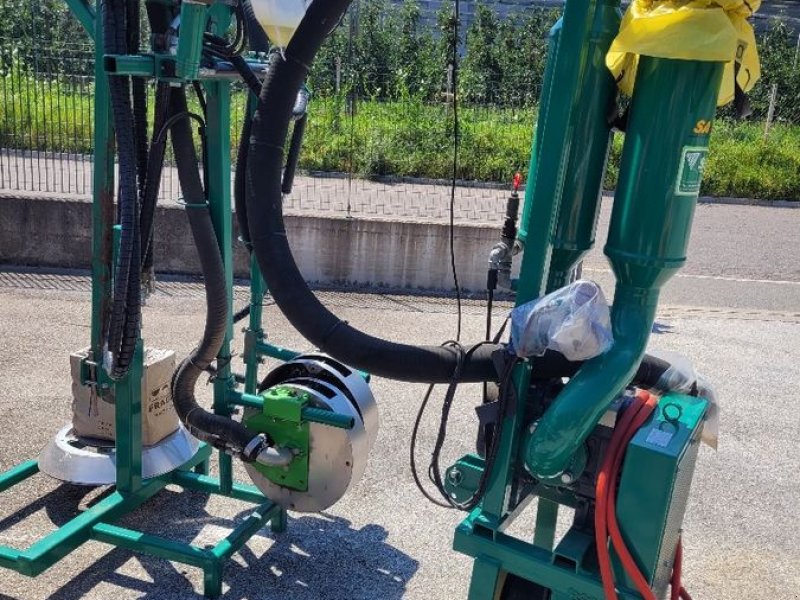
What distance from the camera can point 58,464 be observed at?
3.54 metres

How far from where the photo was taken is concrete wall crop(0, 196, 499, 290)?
7102 millimetres

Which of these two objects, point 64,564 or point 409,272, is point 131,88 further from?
point 409,272

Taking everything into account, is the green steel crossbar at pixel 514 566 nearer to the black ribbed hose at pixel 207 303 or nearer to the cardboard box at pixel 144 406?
the black ribbed hose at pixel 207 303

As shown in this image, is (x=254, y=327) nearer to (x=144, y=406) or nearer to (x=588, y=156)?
(x=144, y=406)

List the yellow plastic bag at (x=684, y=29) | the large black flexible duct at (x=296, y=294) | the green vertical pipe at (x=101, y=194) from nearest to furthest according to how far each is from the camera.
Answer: the yellow plastic bag at (x=684, y=29) < the large black flexible duct at (x=296, y=294) < the green vertical pipe at (x=101, y=194)

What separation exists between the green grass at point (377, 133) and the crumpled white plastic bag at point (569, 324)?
6.26m

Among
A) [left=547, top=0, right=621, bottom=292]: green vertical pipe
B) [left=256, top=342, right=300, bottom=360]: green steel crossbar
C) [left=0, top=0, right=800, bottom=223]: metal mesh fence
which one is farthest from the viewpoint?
[left=0, top=0, right=800, bottom=223]: metal mesh fence

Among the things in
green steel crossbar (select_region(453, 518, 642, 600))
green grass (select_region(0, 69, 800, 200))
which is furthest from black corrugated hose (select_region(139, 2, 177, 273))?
green grass (select_region(0, 69, 800, 200))

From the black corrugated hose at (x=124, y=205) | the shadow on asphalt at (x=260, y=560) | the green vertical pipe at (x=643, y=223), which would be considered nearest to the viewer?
the green vertical pipe at (x=643, y=223)

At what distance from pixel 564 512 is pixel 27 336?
376 centimetres

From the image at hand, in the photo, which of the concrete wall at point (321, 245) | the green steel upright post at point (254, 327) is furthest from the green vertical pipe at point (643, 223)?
the concrete wall at point (321, 245)

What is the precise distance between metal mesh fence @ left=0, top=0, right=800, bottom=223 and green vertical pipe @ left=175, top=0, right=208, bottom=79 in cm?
454

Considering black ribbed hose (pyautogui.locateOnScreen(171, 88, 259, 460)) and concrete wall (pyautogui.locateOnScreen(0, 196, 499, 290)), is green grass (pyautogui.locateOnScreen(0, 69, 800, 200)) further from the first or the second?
black ribbed hose (pyautogui.locateOnScreen(171, 88, 259, 460))

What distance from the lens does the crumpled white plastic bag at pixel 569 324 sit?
2076 millimetres
